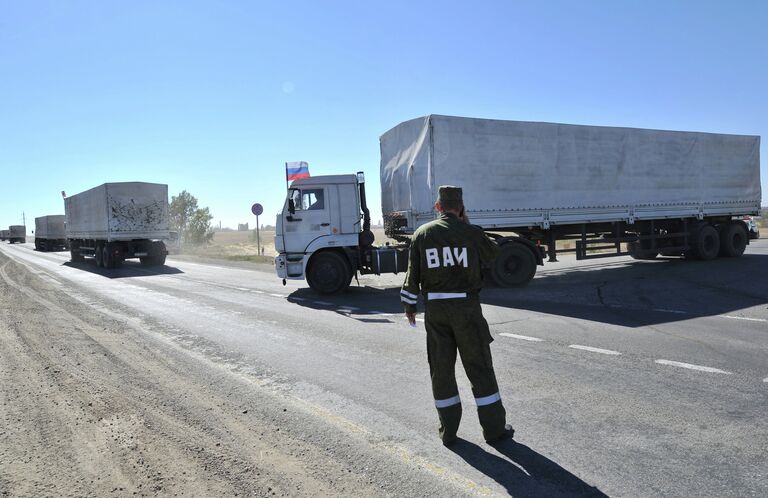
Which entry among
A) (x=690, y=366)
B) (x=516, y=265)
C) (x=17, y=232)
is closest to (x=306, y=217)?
(x=516, y=265)

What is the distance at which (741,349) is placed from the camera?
5676 millimetres

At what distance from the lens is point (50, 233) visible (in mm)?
40344

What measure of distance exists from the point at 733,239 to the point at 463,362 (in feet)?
52.4

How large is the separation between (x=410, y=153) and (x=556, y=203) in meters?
3.80

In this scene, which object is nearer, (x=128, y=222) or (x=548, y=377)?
(x=548, y=377)

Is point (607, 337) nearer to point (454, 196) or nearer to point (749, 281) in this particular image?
point (454, 196)

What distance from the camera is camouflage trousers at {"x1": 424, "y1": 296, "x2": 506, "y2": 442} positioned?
3.38 metres

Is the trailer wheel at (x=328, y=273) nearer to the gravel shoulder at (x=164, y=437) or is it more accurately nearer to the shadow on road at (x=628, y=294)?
the shadow on road at (x=628, y=294)

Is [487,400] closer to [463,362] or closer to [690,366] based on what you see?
[463,362]

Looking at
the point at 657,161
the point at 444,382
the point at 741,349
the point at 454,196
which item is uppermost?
the point at 657,161

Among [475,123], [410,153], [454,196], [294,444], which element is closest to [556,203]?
[475,123]

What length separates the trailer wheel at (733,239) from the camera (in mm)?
15242

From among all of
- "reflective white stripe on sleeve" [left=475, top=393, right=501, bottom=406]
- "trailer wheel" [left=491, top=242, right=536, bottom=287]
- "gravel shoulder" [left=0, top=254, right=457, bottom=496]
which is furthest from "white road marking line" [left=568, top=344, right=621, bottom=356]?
"trailer wheel" [left=491, top=242, right=536, bottom=287]

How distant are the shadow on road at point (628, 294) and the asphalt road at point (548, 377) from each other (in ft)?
0.19
